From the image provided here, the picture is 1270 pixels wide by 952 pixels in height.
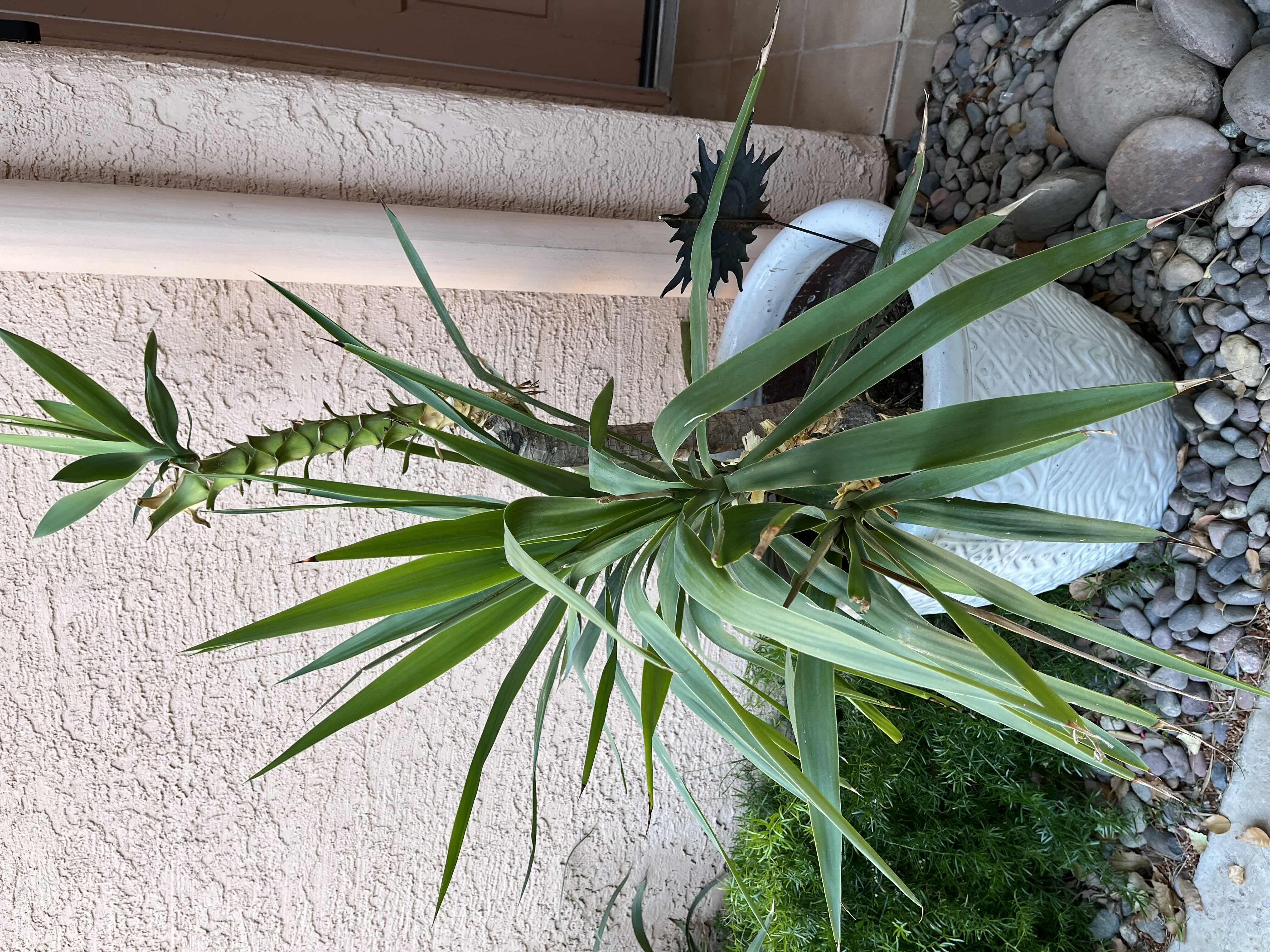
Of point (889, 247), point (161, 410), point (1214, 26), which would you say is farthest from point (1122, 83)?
point (161, 410)

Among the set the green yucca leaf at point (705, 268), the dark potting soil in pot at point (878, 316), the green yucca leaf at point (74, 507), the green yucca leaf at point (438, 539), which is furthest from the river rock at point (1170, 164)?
the green yucca leaf at point (74, 507)

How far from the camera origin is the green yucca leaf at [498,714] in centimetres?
60

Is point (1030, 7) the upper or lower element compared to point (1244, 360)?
upper

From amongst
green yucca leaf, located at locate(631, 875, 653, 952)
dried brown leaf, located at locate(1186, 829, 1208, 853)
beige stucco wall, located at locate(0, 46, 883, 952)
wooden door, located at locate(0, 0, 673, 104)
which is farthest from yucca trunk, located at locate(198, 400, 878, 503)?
wooden door, located at locate(0, 0, 673, 104)

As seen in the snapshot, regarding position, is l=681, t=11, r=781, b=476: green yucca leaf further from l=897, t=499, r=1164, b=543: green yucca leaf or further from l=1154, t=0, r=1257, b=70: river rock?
l=1154, t=0, r=1257, b=70: river rock

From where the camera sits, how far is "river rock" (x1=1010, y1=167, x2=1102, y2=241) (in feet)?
3.37

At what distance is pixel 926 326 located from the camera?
495mm

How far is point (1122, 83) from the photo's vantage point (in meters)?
0.96

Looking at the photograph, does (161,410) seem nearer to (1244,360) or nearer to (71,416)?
(71,416)

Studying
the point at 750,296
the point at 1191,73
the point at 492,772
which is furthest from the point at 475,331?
the point at 1191,73

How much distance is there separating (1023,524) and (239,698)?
998 mm

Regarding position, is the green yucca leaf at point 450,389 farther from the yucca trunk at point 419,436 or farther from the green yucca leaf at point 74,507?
the green yucca leaf at point 74,507

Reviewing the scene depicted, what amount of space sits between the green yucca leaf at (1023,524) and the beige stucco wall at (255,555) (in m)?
0.70

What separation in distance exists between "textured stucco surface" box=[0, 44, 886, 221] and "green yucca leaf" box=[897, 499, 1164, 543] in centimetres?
70
